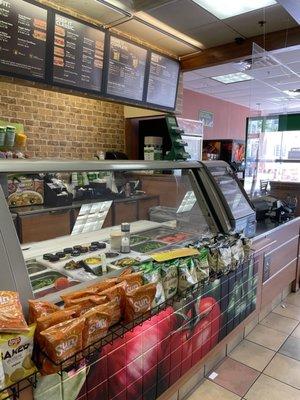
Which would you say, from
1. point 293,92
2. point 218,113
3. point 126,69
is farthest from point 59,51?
point 293,92

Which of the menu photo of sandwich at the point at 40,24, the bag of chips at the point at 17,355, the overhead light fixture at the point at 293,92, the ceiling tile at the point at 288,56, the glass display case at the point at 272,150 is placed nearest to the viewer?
the bag of chips at the point at 17,355

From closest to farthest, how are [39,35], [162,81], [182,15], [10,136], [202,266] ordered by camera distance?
[202,266] → [39,35] → [10,136] → [182,15] → [162,81]

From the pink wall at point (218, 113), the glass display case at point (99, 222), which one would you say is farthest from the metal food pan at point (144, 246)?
the pink wall at point (218, 113)

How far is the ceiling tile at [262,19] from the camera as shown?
10.6 feet

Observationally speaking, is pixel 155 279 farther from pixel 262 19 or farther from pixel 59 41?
pixel 262 19

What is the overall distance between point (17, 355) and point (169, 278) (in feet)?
2.53

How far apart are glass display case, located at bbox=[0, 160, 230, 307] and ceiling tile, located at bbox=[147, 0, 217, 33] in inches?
68.4

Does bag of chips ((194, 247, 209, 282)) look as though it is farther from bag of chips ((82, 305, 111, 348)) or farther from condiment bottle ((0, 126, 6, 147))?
condiment bottle ((0, 126, 6, 147))

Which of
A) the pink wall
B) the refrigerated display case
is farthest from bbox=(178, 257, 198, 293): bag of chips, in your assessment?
the pink wall

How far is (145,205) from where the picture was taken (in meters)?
2.75

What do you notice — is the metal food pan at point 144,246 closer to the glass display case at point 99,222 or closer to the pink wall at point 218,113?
the glass display case at point 99,222

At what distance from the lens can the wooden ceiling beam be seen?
11.9 feet

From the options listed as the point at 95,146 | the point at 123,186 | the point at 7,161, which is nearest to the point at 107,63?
the point at 95,146

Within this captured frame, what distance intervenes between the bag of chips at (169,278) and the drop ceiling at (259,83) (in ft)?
10.4
